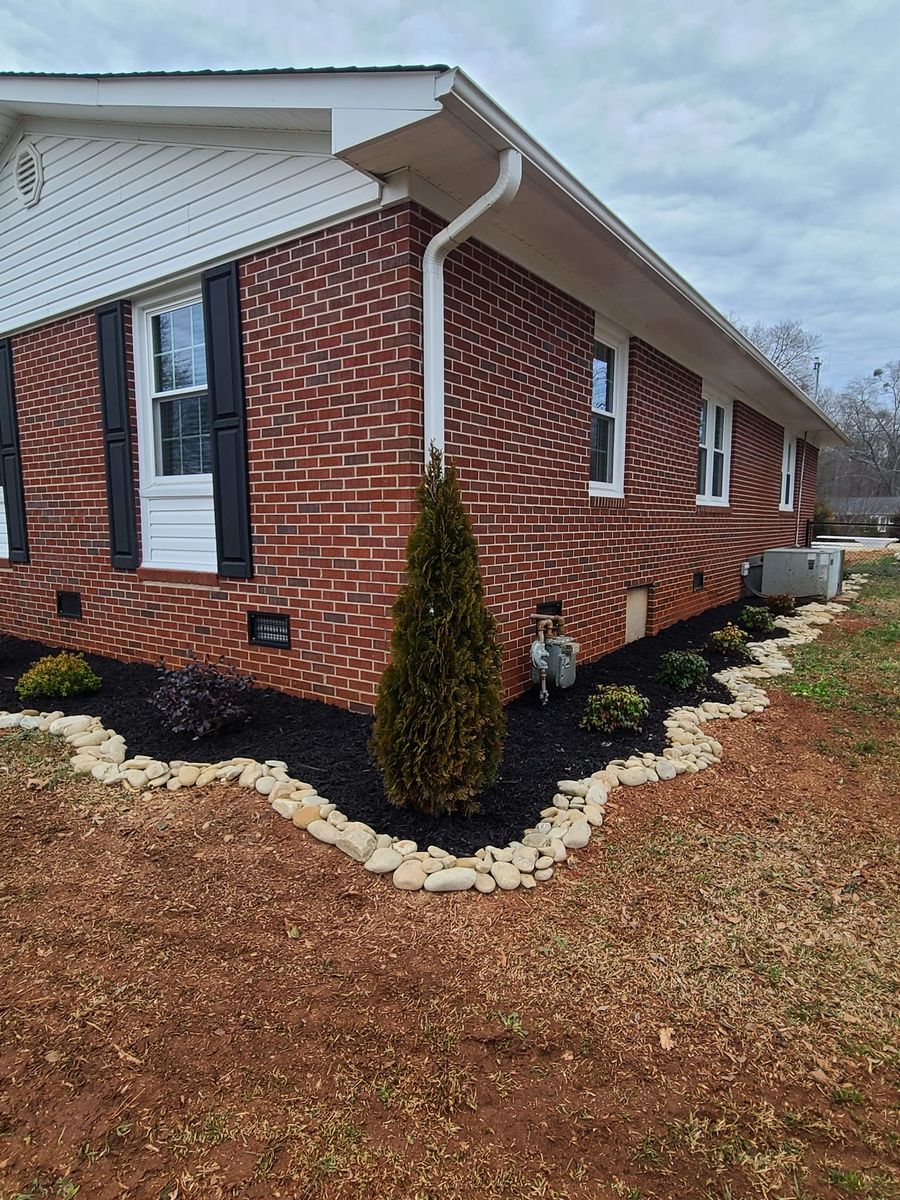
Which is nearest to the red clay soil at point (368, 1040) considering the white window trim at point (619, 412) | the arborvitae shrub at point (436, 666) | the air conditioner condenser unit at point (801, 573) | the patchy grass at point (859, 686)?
the arborvitae shrub at point (436, 666)

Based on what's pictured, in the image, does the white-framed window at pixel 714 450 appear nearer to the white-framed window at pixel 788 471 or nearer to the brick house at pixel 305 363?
the brick house at pixel 305 363

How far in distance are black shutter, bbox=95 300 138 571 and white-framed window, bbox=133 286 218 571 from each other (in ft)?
0.35

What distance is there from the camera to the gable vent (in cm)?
564

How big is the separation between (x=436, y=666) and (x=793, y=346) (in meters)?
44.0

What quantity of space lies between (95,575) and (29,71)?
400 cm

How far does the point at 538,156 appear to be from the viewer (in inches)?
130

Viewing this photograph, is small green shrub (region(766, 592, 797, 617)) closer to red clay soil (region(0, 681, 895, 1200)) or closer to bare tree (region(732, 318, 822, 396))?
red clay soil (region(0, 681, 895, 1200))

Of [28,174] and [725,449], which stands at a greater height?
[28,174]

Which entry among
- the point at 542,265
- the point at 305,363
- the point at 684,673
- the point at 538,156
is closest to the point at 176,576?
the point at 305,363

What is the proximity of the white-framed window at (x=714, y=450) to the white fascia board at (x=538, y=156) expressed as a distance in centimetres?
291

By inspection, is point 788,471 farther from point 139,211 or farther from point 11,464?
point 11,464

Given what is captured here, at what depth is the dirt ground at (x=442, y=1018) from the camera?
1.45 m

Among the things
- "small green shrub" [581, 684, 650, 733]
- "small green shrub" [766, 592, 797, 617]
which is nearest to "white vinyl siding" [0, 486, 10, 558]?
"small green shrub" [581, 684, 650, 733]

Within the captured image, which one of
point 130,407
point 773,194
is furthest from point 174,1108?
point 773,194
